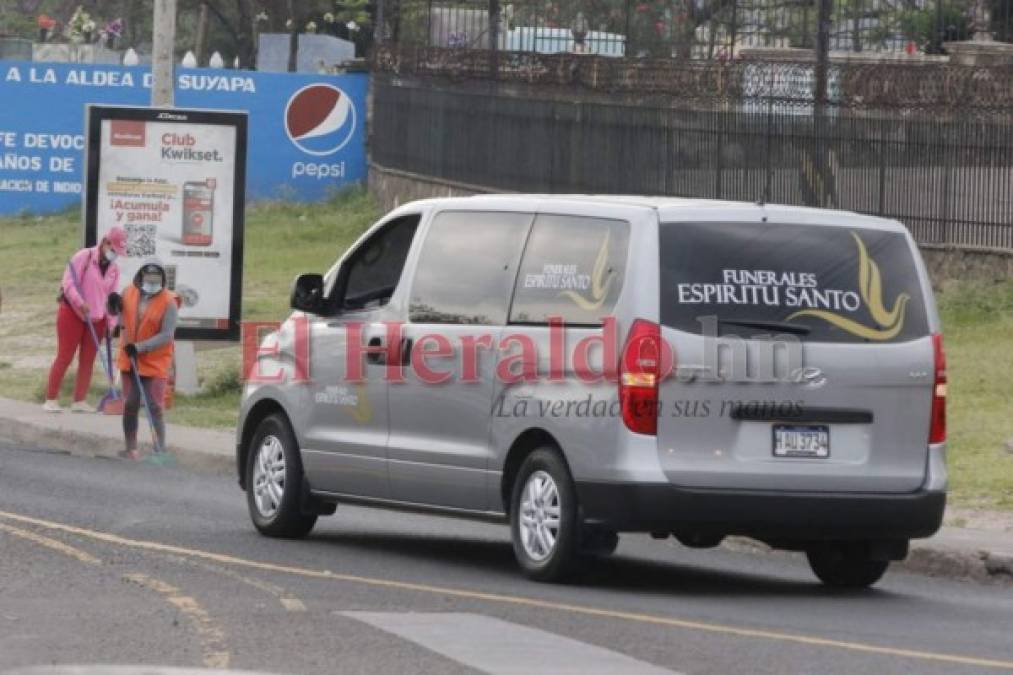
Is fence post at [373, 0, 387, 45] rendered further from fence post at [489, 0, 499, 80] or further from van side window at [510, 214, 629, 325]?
van side window at [510, 214, 629, 325]

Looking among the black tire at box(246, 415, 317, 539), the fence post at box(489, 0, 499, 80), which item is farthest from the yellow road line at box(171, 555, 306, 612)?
the fence post at box(489, 0, 499, 80)

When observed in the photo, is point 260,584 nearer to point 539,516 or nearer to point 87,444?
point 539,516

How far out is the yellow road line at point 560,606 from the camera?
920 centimetres

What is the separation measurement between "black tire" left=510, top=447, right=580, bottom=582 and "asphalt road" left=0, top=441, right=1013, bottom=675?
109mm

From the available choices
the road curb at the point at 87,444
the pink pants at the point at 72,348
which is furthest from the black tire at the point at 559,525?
the pink pants at the point at 72,348

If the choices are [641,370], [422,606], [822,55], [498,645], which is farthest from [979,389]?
[498,645]

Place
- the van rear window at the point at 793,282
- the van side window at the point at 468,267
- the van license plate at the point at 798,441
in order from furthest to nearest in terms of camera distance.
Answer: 1. the van side window at the point at 468,267
2. the van license plate at the point at 798,441
3. the van rear window at the point at 793,282

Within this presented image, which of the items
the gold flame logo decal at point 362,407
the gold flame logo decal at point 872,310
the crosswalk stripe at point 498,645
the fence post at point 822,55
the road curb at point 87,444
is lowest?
the road curb at point 87,444

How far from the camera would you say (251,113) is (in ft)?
126

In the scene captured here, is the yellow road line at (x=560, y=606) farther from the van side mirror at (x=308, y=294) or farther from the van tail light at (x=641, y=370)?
the van side mirror at (x=308, y=294)

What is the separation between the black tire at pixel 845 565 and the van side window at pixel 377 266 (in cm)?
262

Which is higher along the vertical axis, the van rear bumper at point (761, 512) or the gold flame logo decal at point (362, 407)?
the gold flame logo decal at point (362, 407)

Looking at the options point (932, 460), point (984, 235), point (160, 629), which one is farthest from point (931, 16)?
point (160, 629)

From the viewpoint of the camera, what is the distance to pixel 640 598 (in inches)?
426
